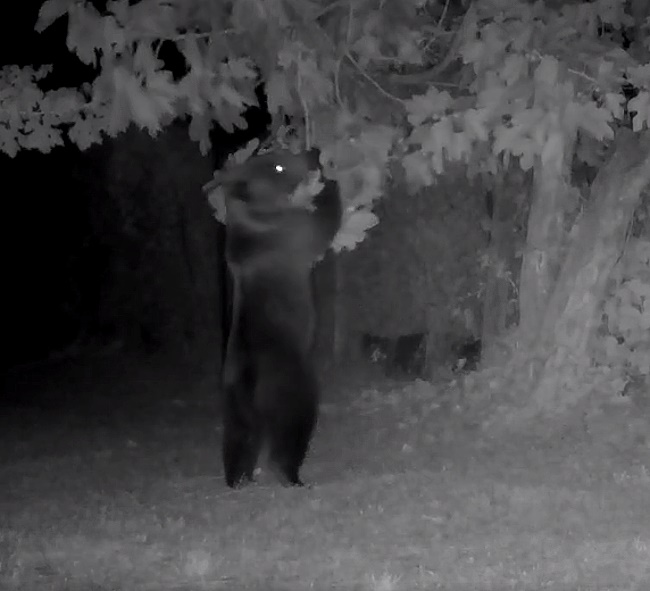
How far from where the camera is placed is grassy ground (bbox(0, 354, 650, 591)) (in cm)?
486

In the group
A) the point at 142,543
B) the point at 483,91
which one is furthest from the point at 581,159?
the point at 142,543

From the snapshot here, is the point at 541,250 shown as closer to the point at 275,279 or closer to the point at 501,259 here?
the point at 501,259

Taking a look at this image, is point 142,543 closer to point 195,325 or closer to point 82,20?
point 82,20

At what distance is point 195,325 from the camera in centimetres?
1623

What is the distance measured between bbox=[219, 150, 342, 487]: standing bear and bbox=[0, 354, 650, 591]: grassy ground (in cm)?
51

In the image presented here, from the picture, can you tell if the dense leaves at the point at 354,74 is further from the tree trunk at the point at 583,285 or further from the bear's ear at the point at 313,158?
the tree trunk at the point at 583,285

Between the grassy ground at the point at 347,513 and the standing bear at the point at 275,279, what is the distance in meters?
0.51

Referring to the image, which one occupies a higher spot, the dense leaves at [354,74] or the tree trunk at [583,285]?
the dense leaves at [354,74]

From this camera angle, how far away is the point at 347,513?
600 centimetres

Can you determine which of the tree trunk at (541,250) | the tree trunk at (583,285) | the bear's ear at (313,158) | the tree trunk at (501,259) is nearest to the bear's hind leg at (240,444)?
the bear's ear at (313,158)

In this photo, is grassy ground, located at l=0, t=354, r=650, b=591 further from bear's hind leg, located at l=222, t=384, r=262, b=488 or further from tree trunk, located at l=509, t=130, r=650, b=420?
tree trunk, located at l=509, t=130, r=650, b=420

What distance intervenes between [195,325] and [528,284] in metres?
7.63

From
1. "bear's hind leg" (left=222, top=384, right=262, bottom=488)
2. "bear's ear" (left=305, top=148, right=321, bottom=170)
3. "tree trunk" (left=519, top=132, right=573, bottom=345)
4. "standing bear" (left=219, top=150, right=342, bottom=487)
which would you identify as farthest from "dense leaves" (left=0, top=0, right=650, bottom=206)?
"tree trunk" (left=519, top=132, right=573, bottom=345)

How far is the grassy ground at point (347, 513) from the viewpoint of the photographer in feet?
15.9
